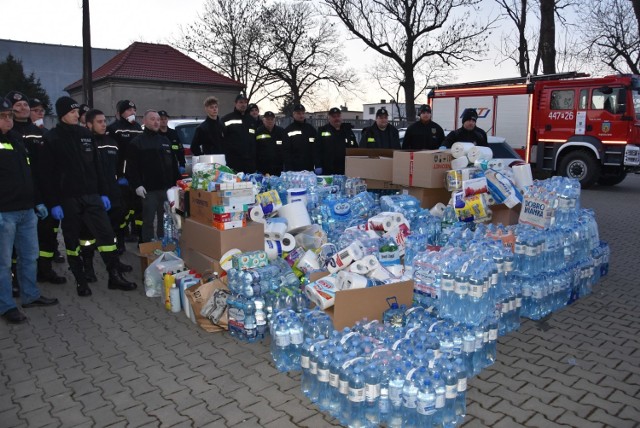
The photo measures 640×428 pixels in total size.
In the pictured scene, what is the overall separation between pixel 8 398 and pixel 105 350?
90 centimetres

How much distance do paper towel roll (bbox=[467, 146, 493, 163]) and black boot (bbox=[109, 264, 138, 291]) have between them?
4742mm

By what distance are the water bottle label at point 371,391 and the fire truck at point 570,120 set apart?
13.0 meters

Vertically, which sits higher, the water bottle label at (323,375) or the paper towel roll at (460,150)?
the paper towel roll at (460,150)

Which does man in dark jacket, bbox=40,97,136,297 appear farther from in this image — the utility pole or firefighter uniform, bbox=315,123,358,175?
the utility pole

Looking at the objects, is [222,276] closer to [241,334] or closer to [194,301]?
[194,301]

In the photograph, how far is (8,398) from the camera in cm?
372

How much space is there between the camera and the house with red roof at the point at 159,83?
27.5m

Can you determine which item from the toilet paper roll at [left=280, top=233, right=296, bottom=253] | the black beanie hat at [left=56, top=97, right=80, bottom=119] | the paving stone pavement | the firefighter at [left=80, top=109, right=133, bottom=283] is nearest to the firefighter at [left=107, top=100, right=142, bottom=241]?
the firefighter at [left=80, top=109, right=133, bottom=283]

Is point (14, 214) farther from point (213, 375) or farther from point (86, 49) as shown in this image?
point (86, 49)

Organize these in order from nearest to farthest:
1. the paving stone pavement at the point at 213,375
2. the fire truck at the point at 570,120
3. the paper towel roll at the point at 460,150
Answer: the paving stone pavement at the point at 213,375
the paper towel roll at the point at 460,150
the fire truck at the point at 570,120

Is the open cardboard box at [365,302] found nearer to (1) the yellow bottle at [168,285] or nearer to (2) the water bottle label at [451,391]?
(2) the water bottle label at [451,391]

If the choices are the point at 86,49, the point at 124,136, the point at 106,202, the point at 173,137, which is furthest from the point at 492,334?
the point at 86,49

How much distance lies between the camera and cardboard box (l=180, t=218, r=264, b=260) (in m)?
5.20

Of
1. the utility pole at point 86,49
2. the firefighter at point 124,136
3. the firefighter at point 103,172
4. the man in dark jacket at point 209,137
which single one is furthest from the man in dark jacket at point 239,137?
the utility pole at point 86,49
